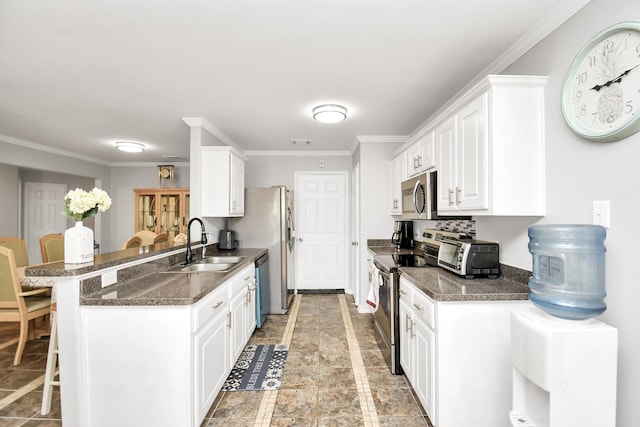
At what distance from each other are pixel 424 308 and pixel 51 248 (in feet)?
14.3

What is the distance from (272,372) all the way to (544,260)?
2.13 metres

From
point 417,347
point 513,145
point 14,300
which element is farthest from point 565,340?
point 14,300

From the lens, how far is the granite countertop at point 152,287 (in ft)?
5.07

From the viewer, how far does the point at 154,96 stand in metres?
2.56

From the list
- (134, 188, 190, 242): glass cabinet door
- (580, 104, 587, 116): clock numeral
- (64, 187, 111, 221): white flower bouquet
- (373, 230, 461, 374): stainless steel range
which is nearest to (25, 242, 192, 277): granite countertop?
(64, 187, 111, 221): white flower bouquet

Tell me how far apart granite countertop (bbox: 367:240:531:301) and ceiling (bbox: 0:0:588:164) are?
1485 millimetres

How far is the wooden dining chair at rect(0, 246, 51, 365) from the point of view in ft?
7.84

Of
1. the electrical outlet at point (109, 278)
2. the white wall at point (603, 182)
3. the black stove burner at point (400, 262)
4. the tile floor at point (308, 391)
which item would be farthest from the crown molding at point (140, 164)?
the white wall at point (603, 182)

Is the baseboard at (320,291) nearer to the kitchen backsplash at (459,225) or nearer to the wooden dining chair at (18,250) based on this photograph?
the kitchen backsplash at (459,225)

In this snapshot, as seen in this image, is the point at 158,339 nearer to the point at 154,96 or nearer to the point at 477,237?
the point at 154,96

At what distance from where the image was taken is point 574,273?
1238mm

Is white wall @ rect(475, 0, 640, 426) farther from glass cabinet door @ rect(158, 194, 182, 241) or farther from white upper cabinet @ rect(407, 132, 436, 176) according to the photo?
glass cabinet door @ rect(158, 194, 182, 241)

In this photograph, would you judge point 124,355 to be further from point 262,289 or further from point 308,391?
point 262,289

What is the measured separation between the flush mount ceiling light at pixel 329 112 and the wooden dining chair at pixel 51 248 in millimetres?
3621
